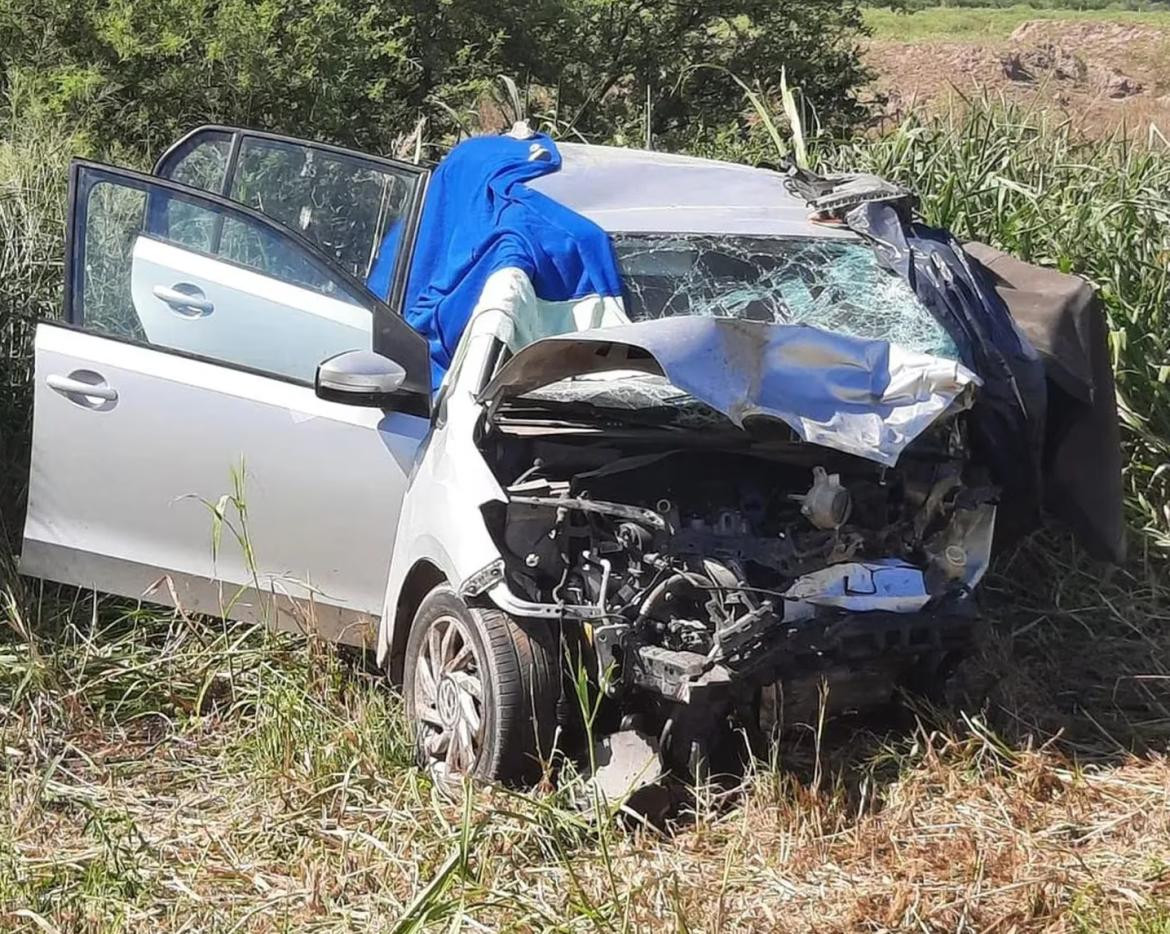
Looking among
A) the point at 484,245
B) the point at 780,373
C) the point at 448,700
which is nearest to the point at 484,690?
the point at 448,700

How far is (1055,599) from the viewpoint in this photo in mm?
4914

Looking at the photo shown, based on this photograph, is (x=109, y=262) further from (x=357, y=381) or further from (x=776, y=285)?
(x=776, y=285)

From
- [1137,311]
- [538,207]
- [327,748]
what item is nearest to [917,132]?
[1137,311]

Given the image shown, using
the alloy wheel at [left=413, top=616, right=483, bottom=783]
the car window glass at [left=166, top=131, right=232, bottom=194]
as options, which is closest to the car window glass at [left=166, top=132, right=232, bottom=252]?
the car window glass at [left=166, top=131, right=232, bottom=194]

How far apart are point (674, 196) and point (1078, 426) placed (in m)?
1.47

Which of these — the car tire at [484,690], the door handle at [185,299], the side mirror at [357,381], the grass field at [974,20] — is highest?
the grass field at [974,20]

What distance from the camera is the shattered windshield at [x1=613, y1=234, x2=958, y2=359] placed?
4.00m

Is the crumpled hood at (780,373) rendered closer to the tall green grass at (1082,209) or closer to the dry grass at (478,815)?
the dry grass at (478,815)

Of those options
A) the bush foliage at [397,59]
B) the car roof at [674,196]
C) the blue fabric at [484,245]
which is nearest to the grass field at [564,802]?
the blue fabric at [484,245]

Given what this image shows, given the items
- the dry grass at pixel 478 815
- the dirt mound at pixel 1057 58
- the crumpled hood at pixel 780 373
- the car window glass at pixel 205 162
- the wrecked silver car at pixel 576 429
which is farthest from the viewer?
the dirt mound at pixel 1057 58

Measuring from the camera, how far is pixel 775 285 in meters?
4.12

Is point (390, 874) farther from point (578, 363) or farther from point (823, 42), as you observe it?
point (823, 42)

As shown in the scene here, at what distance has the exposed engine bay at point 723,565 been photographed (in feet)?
10.8

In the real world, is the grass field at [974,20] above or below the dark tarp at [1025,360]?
above
